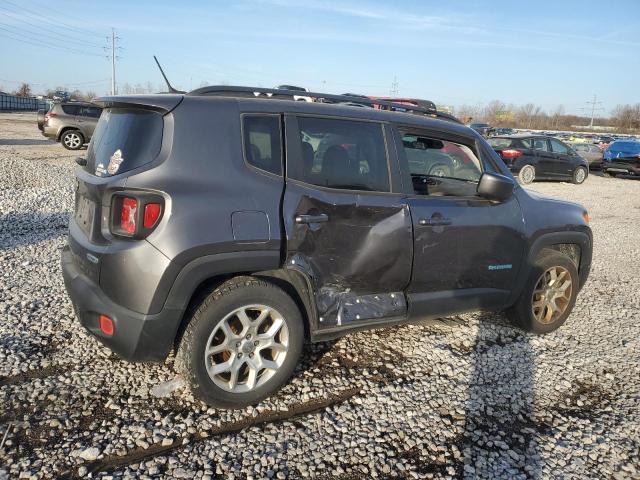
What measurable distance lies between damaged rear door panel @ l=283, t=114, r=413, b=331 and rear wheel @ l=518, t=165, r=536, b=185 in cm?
1439

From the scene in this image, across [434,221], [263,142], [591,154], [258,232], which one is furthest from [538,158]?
[258,232]

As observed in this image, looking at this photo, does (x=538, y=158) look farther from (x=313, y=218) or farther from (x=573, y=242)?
(x=313, y=218)

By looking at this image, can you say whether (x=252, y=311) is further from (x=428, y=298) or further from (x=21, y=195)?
(x=21, y=195)

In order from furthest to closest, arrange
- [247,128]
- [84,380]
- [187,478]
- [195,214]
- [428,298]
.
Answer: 1. [428,298]
2. [84,380]
3. [247,128]
4. [195,214]
5. [187,478]

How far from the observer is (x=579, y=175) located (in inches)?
696

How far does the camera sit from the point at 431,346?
4.07m

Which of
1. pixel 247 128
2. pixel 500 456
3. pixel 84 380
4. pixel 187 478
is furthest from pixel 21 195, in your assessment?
pixel 500 456

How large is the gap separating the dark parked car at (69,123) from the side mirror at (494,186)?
16662 millimetres


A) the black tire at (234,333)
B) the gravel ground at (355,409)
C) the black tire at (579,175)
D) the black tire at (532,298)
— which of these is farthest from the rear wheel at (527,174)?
the black tire at (234,333)

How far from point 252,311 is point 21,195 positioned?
7539mm

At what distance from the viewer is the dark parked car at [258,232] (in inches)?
108

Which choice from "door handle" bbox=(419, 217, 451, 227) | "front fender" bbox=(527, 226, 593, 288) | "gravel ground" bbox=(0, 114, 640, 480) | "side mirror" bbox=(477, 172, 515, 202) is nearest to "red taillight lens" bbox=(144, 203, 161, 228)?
"gravel ground" bbox=(0, 114, 640, 480)

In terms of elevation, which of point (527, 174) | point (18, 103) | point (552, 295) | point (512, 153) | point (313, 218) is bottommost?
point (552, 295)

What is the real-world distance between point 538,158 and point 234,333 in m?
15.9
